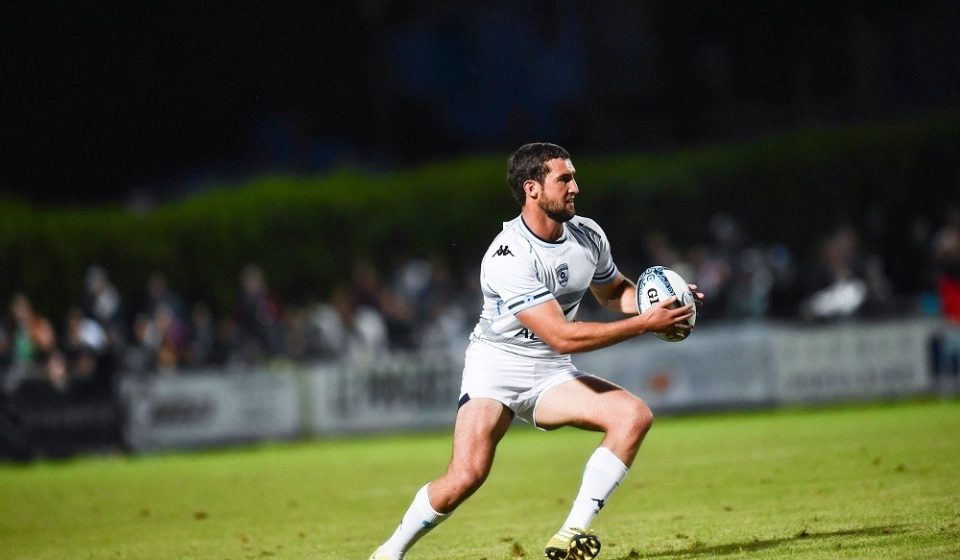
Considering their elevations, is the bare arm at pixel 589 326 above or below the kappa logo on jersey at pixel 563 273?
below

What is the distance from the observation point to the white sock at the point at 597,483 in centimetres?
794

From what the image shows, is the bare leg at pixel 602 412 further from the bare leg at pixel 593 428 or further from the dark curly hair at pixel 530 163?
the dark curly hair at pixel 530 163

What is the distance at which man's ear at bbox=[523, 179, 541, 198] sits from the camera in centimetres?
830

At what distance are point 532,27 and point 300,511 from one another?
3109 cm

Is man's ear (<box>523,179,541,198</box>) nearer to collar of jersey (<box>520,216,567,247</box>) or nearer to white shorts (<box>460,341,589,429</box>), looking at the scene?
collar of jersey (<box>520,216,567,247</box>)

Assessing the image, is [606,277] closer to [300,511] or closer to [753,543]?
[753,543]

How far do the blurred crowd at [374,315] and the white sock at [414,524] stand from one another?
46.1 feet

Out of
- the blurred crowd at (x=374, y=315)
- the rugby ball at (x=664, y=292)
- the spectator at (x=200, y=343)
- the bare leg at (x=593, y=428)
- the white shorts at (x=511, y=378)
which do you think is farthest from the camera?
the spectator at (x=200, y=343)

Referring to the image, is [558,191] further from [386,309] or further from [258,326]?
[258,326]

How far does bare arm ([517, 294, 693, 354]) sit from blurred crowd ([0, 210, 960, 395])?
13.6m

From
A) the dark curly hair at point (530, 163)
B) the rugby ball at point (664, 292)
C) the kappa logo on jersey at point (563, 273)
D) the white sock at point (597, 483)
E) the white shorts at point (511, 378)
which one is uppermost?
the dark curly hair at point (530, 163)

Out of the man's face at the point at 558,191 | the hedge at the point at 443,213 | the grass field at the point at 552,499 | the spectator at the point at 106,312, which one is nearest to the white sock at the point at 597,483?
the grass field at the point at 552,499

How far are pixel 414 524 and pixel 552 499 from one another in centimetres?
441

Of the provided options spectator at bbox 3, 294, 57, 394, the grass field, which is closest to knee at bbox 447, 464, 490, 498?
the grass field
